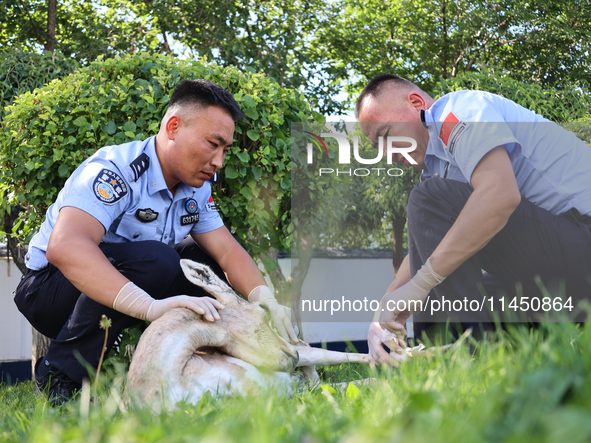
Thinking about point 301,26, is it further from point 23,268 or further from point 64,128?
point 64,128

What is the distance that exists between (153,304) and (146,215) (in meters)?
0.69

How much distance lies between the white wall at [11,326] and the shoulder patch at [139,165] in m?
7.98

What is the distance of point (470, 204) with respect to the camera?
230 centimetres

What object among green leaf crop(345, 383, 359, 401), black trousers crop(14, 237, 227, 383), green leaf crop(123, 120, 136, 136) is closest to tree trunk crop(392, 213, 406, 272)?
green leaf crop(123, 120, 136, 136)

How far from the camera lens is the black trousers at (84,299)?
2400 mm

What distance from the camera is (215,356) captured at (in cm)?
194

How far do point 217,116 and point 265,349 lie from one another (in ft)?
4.33

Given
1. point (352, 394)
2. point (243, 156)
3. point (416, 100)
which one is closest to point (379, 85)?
point (416, 100)

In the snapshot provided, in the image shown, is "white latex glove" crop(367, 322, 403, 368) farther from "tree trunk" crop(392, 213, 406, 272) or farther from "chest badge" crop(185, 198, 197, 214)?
"tree trunk" crop(392, 213, 406, 272)

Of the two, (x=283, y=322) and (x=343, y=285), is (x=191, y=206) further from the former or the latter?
(x=343, y=285)

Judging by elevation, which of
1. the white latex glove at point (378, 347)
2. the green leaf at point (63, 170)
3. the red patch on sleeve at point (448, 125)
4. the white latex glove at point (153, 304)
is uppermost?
the red patch on sleeve at point (448, 125)

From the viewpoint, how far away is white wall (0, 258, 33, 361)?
9.19 meters

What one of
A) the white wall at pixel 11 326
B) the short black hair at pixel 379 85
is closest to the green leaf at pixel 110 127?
the short black hair at pixel 379 85

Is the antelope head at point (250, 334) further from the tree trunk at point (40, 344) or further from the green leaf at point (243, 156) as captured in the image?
the tree trunk at point (40, 344)
